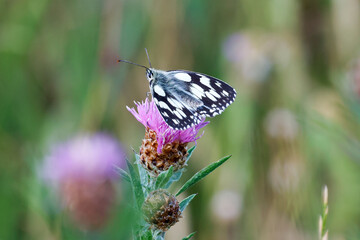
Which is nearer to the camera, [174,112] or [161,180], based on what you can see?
[161,180]

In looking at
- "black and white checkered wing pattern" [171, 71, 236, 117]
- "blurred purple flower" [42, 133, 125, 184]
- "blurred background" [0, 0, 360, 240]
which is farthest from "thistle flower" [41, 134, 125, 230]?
"blurred background" [0, 0, 360, 240]

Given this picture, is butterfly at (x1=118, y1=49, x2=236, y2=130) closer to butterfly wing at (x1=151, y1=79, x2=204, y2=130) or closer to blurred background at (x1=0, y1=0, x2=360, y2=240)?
butterfly wing at (x1=151, y1=79, x2=204, y2=130)

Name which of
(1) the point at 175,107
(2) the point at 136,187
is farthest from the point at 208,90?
(2) the point at 136,187

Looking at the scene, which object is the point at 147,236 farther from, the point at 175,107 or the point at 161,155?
the point at 175,107

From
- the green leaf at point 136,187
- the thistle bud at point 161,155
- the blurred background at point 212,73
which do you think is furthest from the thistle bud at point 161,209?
the blurred background at point 212,73

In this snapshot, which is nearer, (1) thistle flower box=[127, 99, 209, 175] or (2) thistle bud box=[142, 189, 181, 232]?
(2) thistle bud box=[142, 189, 181, 232]

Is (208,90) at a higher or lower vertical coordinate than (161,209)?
higher

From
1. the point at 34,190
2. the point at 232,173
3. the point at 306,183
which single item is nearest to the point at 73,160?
the point at 34,190

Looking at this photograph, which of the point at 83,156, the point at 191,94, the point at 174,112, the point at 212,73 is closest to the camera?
the point at 83,156
